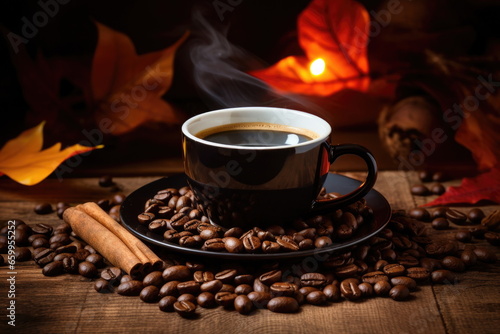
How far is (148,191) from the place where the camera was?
141cm

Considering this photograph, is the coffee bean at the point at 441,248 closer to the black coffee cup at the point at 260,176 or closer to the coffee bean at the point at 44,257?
the black coffee cup at the point at 260,176

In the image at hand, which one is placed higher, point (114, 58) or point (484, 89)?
point (114, 58)

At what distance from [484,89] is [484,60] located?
0.45ft

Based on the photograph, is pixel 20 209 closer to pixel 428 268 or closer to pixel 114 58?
pixel 114 58

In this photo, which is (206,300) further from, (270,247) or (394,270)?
(394,270)

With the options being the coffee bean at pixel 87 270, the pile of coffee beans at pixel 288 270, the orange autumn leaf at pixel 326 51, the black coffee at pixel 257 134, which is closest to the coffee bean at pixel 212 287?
the pile of coffee beans at pixel 288 270

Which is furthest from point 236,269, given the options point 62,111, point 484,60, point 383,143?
point 484,60

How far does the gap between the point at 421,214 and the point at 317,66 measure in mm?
628

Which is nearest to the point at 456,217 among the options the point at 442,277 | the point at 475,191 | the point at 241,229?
the point at 475,191

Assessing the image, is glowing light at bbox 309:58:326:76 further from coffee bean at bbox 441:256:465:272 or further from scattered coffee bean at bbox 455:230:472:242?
coffee bean at bbox 441:256:465:272

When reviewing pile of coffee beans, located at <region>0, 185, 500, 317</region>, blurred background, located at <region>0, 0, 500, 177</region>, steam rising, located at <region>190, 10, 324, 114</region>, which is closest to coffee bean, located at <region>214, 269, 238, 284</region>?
pile of coffee beans, located at <region>0, 185, 500, 317</region>

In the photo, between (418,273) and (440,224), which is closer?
(418,273)

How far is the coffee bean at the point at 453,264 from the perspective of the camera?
122cm

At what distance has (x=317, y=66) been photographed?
74.8 inches
